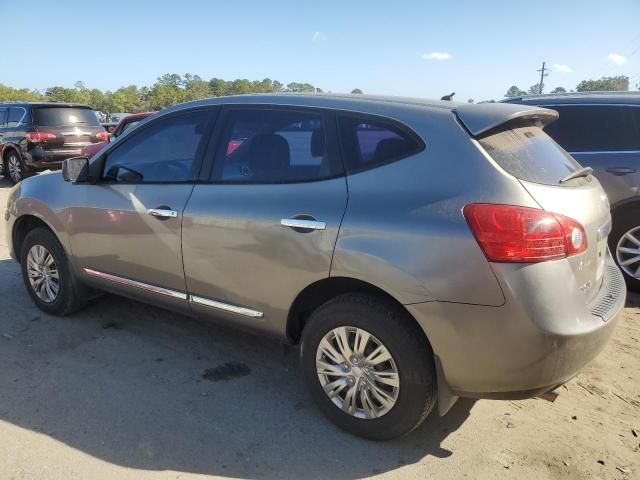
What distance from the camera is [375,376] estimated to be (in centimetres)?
260

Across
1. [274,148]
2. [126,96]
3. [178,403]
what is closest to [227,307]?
[178,403]

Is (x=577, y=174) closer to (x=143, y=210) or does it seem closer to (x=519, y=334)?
(x=519, y=334)

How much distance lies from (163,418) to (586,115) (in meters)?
4.62

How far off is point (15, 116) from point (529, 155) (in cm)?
1257

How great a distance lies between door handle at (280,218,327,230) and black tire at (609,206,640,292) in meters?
3.47

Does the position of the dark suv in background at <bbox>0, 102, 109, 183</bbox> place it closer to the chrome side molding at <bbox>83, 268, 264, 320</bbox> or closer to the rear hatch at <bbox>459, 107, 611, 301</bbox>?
the chrome side molding at <bbox>83, 268, 264, 320</bbox>

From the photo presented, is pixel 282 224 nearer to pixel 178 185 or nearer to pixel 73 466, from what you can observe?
pixel 178 185

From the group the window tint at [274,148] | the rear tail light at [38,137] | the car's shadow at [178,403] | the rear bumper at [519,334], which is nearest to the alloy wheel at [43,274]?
the car's shadow at [178,403]

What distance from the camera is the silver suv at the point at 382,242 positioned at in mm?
2244

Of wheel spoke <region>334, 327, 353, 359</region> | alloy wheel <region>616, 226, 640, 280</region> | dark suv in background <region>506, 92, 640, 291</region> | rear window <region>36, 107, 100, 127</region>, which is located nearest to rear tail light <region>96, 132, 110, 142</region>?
rear window <region>36, 107, 100, 127</region>

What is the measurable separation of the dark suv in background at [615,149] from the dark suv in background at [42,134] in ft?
34.8

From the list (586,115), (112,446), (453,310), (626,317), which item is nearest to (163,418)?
(112,446)

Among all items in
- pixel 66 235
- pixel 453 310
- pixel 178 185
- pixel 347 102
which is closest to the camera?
pixel 453 310

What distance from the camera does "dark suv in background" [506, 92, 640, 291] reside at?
15.3 ft
